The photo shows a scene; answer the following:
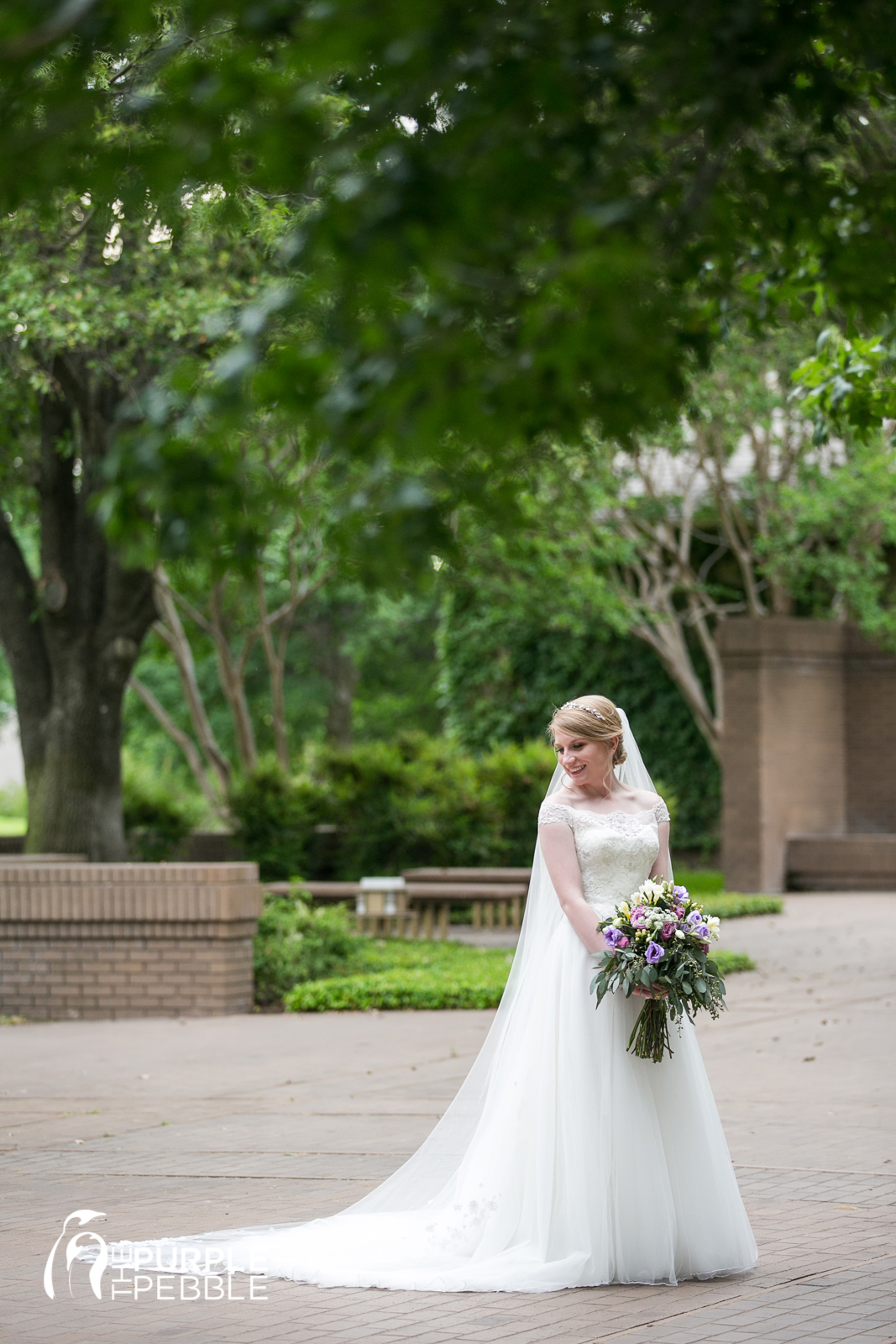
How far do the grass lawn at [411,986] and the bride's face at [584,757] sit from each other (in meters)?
6.51

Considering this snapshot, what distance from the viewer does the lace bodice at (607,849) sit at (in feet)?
20.4

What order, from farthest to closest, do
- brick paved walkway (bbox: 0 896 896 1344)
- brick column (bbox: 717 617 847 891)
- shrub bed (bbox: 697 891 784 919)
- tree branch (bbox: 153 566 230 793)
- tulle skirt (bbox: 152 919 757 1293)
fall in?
1. tree branch (bbox: 153 566 230 793)
2. brick column (bbox: 717 617 847 891)
3. shrub bed (bbox: 697 891 784 919)
4. tulle skirt (bbox: 152 919 757 1293)
5. brick paved walkway (bbox: 0 896 896 1344)

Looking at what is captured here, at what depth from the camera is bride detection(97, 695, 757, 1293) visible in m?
5.71

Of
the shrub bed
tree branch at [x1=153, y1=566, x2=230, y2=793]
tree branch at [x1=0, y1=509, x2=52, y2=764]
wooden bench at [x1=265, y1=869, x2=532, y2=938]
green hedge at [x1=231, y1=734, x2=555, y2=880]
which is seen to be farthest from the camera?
tree branch at [x1=153, y1=566, x2=230, y2=793]

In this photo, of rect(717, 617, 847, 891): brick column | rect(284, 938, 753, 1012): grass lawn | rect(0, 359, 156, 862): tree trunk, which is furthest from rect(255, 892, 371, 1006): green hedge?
rect(717, 617, 847, 891): brick column

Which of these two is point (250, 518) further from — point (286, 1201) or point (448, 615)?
point (448, 615)

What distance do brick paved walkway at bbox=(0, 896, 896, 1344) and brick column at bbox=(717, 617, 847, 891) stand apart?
808 centimetres

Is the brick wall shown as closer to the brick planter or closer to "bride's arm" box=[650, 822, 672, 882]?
the brick planter

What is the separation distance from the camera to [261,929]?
1377 centimetres

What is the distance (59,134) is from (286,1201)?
4.90 meters

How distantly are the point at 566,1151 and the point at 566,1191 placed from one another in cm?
14

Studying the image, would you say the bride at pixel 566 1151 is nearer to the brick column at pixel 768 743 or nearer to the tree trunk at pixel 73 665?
the tree trunk at pixel 73 665

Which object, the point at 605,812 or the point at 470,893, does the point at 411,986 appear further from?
the point at 605,812

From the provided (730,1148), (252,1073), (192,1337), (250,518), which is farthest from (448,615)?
(250,518)
